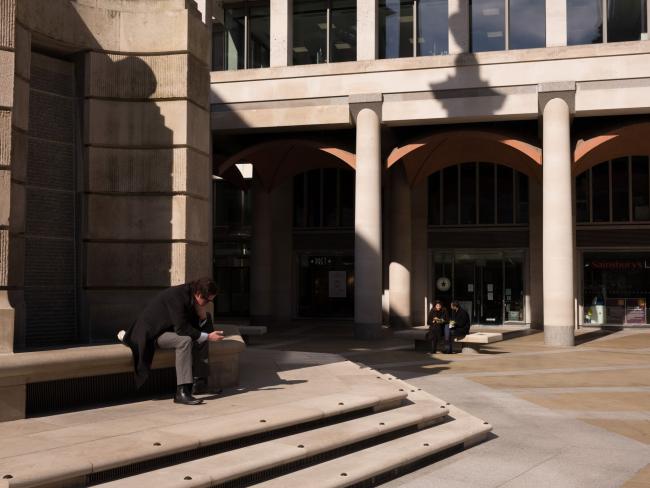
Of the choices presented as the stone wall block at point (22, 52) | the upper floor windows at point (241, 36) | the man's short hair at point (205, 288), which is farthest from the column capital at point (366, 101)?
the man's short hair at point (205, 288)

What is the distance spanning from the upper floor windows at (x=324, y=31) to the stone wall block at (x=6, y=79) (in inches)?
773

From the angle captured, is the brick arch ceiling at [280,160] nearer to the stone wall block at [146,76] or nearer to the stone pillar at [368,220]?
the stone pillar at [368,220]

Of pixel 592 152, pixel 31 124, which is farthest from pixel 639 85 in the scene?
pixel 31 124

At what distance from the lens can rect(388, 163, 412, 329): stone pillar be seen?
3200 centimetres

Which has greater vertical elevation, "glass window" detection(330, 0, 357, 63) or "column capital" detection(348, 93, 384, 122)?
"glass window" detection(330, 0, 357, 63)

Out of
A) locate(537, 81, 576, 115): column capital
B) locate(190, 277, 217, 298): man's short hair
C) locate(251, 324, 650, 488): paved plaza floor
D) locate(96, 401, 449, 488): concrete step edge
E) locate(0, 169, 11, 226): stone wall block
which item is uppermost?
locate(537, 81, 576, 115): column capital

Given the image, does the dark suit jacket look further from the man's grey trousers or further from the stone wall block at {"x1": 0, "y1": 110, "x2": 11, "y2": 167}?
the stone wall block at {"x1": 0, "y1": 110, "x2": 11, "y2": 167}

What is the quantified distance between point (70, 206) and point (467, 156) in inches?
895

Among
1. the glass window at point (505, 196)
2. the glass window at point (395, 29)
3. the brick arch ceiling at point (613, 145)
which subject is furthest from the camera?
the glass window at point (505, 196)

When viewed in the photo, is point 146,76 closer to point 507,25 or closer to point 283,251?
point 507,25

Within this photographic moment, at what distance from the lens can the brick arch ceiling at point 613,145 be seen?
25.8 metres

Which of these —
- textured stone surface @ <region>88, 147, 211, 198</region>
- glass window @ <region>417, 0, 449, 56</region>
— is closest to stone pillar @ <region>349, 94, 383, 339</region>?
glass window @ <region>417, 0, 449, 56</region>

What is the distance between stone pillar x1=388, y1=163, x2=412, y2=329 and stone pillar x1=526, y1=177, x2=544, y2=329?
500cm

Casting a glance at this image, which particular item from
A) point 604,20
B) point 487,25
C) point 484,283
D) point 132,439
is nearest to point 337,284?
point 484,283
